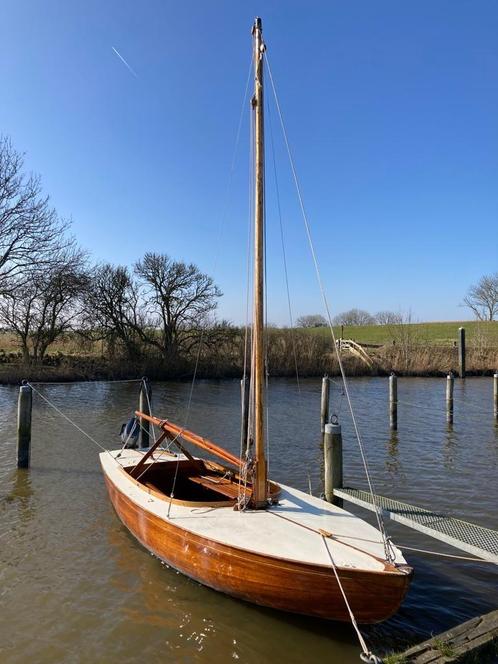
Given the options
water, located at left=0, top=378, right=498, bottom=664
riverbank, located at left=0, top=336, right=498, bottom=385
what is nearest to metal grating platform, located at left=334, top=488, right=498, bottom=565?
water, located at left=0, top=378, right=498, bottom=664

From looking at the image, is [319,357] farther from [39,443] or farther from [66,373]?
[39,443]

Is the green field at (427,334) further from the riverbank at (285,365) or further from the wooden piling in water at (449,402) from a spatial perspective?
the wooden piling in water at (449,402)

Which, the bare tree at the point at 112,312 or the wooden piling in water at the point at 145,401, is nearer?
the wooden piling in water at the point at 145,401

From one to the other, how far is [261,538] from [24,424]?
7313 millimetres

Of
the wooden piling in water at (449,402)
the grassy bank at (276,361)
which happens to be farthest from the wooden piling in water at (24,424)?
the grassy bank at (276,361)

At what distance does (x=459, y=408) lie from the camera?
20953 millimetres

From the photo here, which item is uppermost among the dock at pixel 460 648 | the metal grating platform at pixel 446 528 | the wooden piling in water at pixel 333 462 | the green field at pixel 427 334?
the green field at pixel 427 334

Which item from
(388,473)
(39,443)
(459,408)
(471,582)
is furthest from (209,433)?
(459,408)

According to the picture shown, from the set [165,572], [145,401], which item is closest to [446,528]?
[165,572]

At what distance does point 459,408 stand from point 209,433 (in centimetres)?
1127

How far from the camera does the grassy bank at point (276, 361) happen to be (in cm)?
2872

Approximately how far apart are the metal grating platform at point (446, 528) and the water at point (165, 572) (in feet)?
2.92

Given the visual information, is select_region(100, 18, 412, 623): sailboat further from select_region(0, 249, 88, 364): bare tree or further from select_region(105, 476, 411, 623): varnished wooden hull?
select_region(0, 249, 88, 364): bare tree

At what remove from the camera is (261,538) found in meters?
5.25
